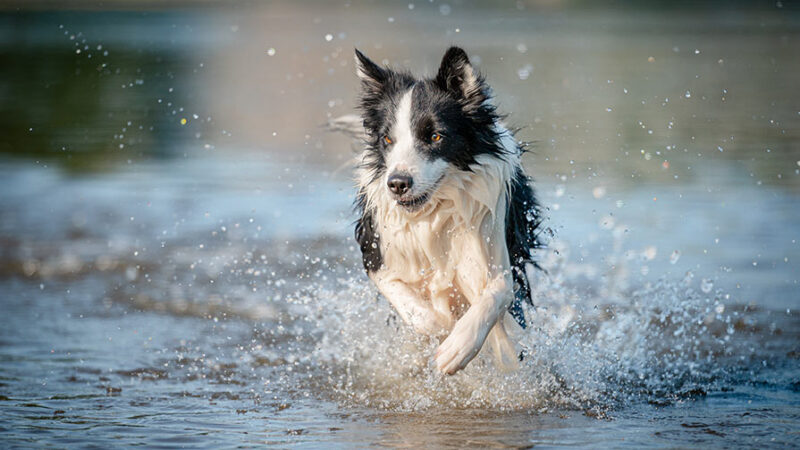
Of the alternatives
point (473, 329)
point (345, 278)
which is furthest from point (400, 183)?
point (345, 278)

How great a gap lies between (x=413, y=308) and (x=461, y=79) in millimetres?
1117

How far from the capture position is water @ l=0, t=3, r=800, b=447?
4.70m

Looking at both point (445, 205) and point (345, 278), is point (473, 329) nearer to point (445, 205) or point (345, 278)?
point (445, 205)

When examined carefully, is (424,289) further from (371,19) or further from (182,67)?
(371,19)

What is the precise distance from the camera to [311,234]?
27.8 feet

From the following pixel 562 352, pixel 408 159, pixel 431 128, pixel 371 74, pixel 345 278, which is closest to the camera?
pixel 408 159

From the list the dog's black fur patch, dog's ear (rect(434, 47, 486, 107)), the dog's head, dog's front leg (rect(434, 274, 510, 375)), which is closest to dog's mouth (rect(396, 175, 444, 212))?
the dog's head

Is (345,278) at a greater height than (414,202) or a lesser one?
lesser

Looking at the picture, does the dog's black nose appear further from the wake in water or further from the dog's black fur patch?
the wake in water

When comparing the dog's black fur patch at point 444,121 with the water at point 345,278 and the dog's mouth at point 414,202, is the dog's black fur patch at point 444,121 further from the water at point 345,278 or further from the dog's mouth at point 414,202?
the water at point 345,278

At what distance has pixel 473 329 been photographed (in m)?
4.51

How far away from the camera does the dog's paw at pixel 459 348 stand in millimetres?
4430

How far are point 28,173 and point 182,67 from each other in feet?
33.9

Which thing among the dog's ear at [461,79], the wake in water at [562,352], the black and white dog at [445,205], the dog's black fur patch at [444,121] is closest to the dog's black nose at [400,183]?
the black and white dog at [445,205]
